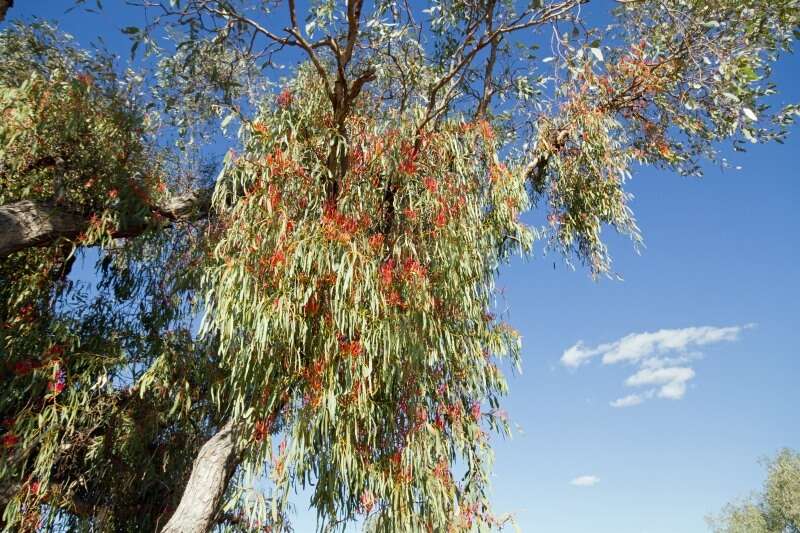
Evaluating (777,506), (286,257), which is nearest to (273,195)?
(286,257)

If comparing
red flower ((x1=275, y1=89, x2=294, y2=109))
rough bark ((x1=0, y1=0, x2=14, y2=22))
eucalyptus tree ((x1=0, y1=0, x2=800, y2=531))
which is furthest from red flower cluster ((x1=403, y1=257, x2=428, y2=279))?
rough bark ((x1=0, y1=0, x2=14, y2=22))

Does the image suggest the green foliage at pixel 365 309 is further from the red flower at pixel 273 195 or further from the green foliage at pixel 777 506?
the green foliage at pixel 777 506

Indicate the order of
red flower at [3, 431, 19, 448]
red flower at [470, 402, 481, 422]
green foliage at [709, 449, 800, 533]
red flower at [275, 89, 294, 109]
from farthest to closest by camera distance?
1. green foliage at [709, 449, 800, 533]
2. red flower at [275, 89, 294, 109]
3. red flower at [470, 402, 481, 422]
4. red flower at [3, 431, 19, 448]

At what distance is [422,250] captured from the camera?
371 centimetres

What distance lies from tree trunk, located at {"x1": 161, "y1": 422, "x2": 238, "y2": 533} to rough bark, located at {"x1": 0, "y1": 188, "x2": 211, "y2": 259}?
184 cm

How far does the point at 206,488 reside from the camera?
11.1 feet

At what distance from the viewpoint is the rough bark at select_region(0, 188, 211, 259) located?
3.69 meters

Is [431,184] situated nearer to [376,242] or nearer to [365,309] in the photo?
[376,242]

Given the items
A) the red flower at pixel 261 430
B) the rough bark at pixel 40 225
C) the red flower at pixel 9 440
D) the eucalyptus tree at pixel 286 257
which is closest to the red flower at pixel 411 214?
the eucalyptus tree at pixel 286 257

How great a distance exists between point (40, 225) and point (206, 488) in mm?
2127

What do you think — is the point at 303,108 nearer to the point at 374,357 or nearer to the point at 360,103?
the point at 360,103

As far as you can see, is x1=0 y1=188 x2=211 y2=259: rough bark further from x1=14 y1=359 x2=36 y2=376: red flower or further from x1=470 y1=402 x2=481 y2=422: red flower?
x1=470 y1=402 x2=481 y2=422: red flower

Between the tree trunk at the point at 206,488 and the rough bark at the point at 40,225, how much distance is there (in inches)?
72.6

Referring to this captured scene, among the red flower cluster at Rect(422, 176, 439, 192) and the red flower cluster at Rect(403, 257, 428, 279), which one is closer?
the red flower cluster at Rect(403, 257, 428, 279)
